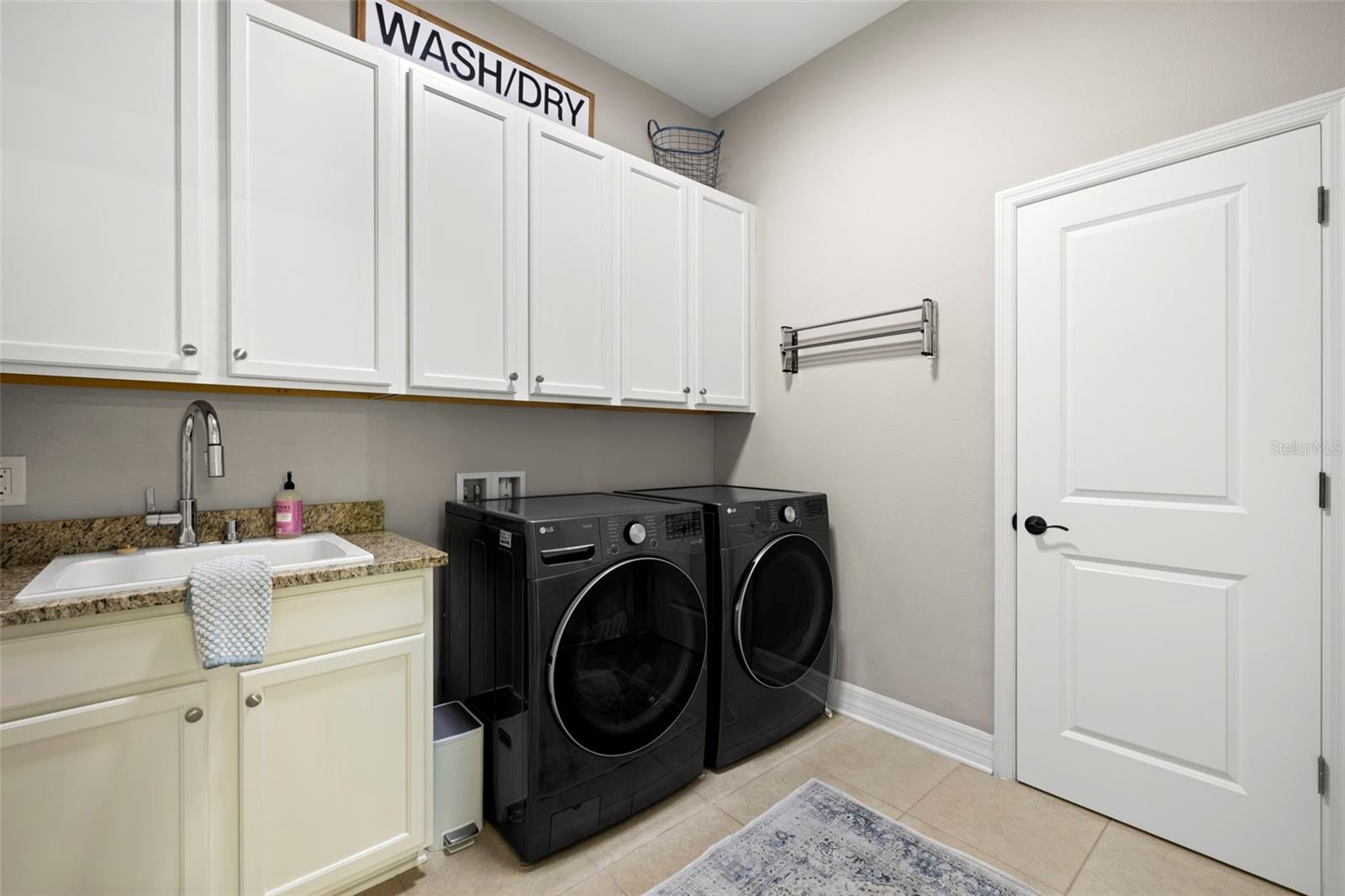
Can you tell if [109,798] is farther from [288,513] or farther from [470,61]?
[470,61]

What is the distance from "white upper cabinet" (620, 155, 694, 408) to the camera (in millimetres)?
2369

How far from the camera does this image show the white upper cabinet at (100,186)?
1.29 m

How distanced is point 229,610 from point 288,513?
0.62 meters

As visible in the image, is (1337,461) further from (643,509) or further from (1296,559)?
(643,509)

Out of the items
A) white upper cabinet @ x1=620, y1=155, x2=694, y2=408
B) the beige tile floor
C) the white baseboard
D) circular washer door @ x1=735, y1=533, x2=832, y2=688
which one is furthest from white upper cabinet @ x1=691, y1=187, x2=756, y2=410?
the beige tile floor

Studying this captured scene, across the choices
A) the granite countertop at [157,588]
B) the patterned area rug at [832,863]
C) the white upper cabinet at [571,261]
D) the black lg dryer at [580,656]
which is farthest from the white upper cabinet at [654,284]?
the patterned area rug at [832,863]

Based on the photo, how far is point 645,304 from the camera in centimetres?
244

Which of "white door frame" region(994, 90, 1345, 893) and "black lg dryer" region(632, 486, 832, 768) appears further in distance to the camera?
"black lg dryer" region(632, 486, 832, 768)

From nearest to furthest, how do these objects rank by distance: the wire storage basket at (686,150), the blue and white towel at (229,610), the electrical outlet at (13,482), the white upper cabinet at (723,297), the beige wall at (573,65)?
the blue and white towel at (229,610) < the electrical outlet at (13,482) < the beige wall at (573,65) < the white upper cabinet at (723,297) < the wire storage basket at (686,150)

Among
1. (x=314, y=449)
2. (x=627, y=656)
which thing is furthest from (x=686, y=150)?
(x=627, y=656)

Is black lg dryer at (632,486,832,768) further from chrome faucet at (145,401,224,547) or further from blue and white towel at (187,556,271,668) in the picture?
chrome faucet at (145,401,224,547)

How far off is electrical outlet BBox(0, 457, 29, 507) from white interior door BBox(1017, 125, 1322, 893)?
2880mm

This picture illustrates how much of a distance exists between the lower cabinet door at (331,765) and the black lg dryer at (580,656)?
9.8 inches

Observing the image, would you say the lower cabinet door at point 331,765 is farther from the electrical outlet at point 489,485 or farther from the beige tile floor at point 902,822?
the electrical outlet at point 489,485
